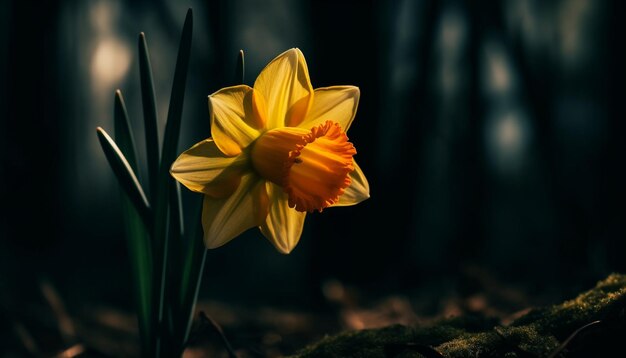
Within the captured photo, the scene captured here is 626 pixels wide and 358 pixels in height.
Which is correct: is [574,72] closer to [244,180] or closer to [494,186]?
[494,186]

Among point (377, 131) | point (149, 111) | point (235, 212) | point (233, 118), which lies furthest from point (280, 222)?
point (377, 131)

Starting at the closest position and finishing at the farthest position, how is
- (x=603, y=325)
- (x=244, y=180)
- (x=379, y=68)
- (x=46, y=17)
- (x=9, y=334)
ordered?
(x=603, y=325), (x=244, y=180), (x=9, y=334), (x=46, y=17), (x=379, y=68)

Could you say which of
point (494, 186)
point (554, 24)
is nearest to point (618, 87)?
Answer: point (554, 24)

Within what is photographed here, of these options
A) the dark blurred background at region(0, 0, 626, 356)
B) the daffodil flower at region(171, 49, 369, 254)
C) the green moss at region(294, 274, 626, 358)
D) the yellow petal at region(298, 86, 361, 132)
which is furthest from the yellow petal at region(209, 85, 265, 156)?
the dark blurred background at region(0, 0, 626, 356)

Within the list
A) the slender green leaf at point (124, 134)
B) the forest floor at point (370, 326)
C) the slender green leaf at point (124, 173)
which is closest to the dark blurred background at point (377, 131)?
the forest floor at point (370, 326)

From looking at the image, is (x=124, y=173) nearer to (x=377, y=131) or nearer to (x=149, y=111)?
(x=149, y=111)

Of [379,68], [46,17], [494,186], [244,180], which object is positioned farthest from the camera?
[494,186]
